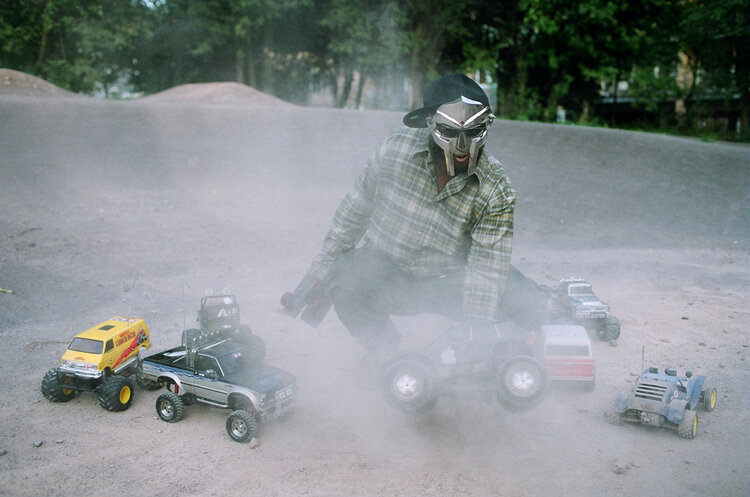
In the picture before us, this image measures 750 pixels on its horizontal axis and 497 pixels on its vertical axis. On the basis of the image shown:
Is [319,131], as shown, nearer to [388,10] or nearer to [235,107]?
[235,107]

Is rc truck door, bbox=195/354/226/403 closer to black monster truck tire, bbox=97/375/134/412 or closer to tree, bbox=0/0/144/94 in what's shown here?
black monster truck tire, bbox=97/375/134/412

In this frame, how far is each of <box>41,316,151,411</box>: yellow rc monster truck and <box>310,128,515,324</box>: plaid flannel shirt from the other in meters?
1.36

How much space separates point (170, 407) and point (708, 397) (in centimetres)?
339

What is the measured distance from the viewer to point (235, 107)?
1571 centimetres

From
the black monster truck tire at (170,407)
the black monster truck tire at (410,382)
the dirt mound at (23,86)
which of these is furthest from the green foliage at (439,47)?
the black monster truck tire at (410,382)

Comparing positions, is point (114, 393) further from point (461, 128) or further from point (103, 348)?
point (461, 128)

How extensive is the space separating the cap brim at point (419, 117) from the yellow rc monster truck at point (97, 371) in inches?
90.9

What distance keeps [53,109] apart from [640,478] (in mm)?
14151

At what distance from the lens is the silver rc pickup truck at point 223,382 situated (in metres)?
3.41

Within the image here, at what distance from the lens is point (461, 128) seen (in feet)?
11.1

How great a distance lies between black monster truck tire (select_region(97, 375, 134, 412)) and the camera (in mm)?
3689

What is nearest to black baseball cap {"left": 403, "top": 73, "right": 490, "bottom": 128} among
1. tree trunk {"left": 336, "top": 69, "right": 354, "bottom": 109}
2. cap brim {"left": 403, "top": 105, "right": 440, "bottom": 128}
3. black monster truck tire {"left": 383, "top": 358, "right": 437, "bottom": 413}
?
cap brim {"left": 403, "top": 105, "right": 440, "bottom": 128}

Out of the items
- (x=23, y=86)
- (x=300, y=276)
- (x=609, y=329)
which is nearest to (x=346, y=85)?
(x=23, y=86)

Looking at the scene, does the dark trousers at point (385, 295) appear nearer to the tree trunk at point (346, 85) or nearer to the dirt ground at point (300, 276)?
the dirt ground at point (300, 276)
